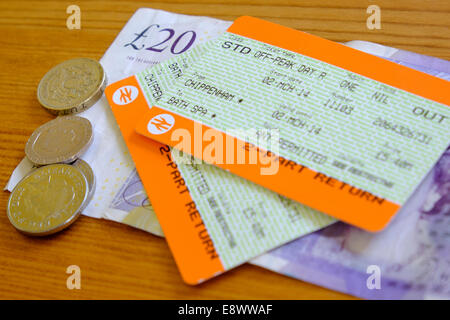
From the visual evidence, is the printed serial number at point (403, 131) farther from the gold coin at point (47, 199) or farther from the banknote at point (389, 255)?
the gold coin at point (47, 199)

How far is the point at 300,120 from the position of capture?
0.50 m

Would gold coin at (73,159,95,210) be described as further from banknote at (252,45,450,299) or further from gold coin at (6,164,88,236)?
banknote at (252,45,450,299)

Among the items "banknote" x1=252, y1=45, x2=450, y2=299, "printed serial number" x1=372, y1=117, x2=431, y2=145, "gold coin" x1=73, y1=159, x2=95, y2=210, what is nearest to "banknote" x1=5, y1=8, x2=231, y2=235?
"gold coin" x1=73, y1=159, x2=95, y2=210

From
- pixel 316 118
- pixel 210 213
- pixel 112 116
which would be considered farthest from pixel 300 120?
pixel 112 116

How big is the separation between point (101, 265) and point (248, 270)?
6.4 inches

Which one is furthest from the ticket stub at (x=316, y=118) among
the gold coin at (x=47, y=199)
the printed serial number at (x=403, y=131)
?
the gold coin at (x=47, y=199)

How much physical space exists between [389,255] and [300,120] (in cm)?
17

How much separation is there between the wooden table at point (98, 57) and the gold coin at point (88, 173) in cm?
3

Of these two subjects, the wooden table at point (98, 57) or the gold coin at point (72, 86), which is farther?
the gold coin at point (72, 86)

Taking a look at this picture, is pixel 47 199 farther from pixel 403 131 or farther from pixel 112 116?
pixel 403 131

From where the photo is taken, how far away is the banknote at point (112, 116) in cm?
51

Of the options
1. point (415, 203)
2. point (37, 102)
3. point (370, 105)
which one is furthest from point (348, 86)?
point (37, 102)

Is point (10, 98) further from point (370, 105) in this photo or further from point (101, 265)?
point (370, 105)

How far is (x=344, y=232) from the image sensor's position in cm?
46
